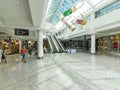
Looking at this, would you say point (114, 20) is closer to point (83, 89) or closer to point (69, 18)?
point (83, 89)

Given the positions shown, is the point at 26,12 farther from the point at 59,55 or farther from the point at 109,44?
the point at 109,44

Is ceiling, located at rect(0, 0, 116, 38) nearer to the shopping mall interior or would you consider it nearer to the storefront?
the shopping mall interior

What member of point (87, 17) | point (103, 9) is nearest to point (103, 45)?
point (87, 17)

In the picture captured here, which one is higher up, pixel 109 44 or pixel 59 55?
pixel 109 44

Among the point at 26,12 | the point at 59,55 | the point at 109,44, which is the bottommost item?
the point at 59,55

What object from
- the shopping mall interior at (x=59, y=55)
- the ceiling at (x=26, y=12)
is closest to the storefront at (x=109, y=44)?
the shopping mall interior at (x=59, y=55)

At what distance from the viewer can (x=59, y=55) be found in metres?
20.5

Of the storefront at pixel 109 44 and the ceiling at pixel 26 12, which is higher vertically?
the ceiling at pixel 26 12

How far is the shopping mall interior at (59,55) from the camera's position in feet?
20.4

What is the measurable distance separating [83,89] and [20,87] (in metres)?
2.60

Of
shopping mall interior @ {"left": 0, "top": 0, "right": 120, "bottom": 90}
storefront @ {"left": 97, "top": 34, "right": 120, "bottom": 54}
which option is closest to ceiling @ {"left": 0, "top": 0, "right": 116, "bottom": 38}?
shopping mall interior @ {"left": 0, "top": 0, "right": 120, "bottom": 90}

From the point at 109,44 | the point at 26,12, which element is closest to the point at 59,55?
the point at 109,44

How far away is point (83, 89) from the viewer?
529 cm

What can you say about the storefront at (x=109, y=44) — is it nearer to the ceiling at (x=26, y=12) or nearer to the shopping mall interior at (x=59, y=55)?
the shopping mall interior at (x=59, y=55)
